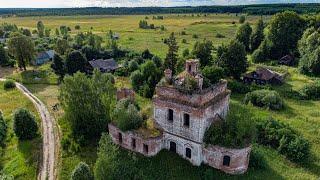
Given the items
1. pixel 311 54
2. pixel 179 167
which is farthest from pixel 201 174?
pixel 311 54

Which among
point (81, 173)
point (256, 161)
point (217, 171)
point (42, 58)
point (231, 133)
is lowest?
point (217, 171)

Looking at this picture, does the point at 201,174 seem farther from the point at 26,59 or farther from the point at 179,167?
the point at 26,59

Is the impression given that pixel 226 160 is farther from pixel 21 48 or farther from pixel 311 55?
pixel 21 48

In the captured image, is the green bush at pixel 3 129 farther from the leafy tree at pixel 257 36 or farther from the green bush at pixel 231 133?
the leafy tree at pixel 257 36

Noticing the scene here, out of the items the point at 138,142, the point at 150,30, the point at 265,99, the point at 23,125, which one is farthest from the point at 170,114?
the point at 150,30

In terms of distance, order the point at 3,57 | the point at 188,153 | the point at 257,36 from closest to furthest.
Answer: the point at 188,153 < the point at 3,57 < the point at 257,36
